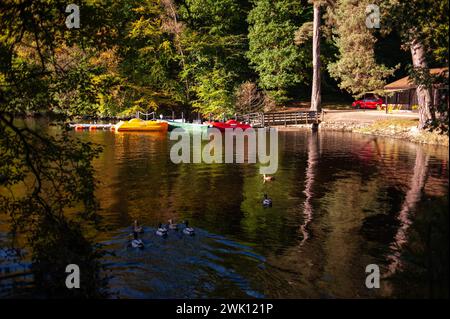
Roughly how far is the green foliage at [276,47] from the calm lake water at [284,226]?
30.0m

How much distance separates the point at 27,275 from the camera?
13.2 meters

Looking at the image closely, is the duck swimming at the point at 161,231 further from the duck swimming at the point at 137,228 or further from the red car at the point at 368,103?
the red car at the point at 368,103

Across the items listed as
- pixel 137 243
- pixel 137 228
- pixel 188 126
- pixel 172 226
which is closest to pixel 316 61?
pixel 188 126

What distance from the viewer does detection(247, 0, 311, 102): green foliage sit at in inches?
2475

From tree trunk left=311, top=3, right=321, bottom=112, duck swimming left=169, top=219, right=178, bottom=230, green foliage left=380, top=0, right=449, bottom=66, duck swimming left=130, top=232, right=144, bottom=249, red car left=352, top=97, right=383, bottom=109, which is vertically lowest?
duck swimming left=130, top=232, right=144, bottom=249

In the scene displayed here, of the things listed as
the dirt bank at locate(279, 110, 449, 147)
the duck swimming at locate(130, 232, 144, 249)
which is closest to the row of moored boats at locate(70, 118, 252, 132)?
the dirt bank at locate(279, 110, 449, 147)

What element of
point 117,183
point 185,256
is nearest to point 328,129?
point 117,183

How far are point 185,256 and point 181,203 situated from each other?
691 centimetres

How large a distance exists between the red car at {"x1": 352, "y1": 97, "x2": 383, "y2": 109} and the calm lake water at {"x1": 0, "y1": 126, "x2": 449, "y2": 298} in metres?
31.2

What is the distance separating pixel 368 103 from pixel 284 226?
167 ft

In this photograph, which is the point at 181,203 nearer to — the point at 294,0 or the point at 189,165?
the point at 189,165

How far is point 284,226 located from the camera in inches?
720

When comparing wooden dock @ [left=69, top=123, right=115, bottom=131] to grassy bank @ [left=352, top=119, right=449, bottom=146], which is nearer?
grassy bank @ [left=352, top=119, right=449, bottom=146]

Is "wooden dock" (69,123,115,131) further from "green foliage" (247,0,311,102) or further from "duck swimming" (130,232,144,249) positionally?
"duck swimming" (130,232,144,249)
